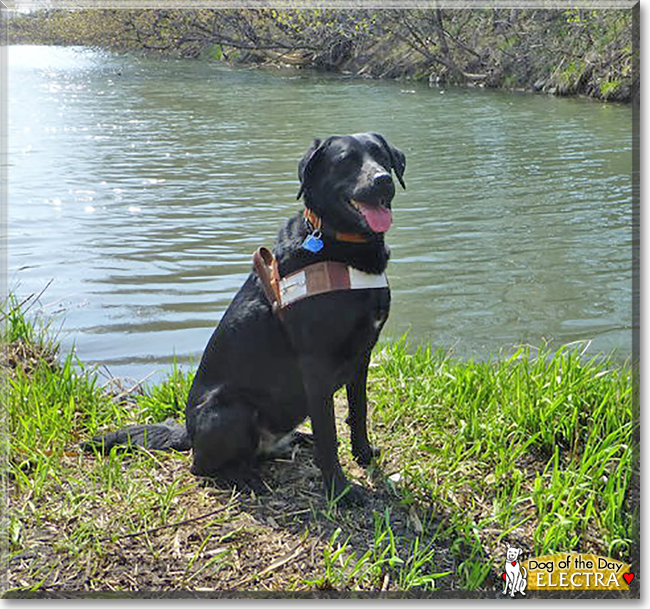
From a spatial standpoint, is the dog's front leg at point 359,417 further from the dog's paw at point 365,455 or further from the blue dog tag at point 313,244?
the blue dog tag at point 313,244

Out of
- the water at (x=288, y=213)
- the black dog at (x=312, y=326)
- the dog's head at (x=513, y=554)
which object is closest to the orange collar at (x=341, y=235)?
the black dog at (x=312, y=326)

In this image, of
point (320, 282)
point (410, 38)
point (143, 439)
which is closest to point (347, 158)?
point (320, 282)

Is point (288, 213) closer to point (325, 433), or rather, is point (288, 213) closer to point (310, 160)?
point (310, 160)

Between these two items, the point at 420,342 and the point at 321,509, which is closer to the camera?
the point at 321,509

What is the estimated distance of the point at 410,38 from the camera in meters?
22.8

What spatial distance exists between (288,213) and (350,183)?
6.43m

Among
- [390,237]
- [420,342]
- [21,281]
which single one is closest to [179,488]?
[420,342]

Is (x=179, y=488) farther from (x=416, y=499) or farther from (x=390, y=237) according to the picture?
(x=390, y=237)

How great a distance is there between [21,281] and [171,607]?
5.18 metres

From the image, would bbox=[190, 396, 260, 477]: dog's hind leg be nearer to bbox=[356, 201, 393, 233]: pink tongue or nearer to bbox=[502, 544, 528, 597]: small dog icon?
bbox=[356, 201, 393, 233]: pink tongue

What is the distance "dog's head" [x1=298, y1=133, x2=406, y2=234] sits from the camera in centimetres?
280

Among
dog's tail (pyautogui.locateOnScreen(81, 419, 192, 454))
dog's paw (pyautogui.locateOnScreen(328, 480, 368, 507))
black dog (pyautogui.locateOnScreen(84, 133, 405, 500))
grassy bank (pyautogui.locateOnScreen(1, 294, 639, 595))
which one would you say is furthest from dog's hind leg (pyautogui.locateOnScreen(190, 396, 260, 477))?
dog's paw (pyautogui.locateOnScreen(328, 480, 368, 507))

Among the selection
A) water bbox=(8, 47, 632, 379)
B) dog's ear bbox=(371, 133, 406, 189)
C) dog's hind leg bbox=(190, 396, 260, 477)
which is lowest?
water bbox=(8, 47, 632, 379)

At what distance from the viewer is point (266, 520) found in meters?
2.93
